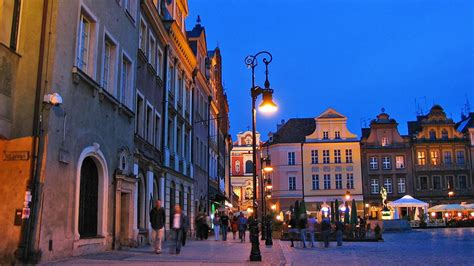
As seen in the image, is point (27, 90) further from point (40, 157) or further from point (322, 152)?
point (322, 152)

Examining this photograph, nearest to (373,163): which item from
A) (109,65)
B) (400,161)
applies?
(400,161)

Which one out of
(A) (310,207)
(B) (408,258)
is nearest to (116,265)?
(B) (408,258)

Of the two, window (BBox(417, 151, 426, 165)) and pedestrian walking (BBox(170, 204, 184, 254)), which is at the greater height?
window (BBox(417, 151, 426, 165))

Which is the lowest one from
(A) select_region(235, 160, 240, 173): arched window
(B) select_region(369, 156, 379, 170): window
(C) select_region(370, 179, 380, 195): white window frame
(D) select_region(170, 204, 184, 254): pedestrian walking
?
(D) select_region(170, 204, 184, 254): pedestrian walking

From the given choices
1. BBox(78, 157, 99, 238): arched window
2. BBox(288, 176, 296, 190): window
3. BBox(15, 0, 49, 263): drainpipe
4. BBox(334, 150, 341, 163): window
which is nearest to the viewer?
BBox(15, 0, 49, 263): drainpipe

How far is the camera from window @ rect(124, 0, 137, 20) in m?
19.8

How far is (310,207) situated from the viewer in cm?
7112

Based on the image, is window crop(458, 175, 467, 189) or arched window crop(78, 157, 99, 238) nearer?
arched window crop(78, 157, 99, 238)

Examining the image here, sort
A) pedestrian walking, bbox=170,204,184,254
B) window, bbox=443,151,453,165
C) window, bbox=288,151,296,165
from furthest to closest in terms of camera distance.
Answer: window, bbox=288,151,296,165 → window, bbox=443,151,453,165 → pedestrian walking, bbox=170,204,184,254

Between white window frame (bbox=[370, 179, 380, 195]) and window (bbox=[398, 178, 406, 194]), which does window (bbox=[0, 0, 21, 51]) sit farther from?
window (bbox=[398, 178, 406, 194])

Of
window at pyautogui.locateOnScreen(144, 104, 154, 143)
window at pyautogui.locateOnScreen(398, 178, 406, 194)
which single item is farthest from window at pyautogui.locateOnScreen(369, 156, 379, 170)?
window at pyautogui.locateOnScreen(144, 104, 154, 143)

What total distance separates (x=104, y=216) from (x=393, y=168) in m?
59.3

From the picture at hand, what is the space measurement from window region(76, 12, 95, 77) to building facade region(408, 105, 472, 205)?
61.5 metres

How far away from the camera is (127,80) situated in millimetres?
20047
